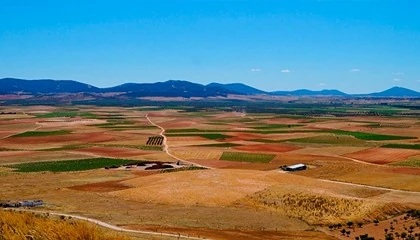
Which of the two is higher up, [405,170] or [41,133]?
[41,133]

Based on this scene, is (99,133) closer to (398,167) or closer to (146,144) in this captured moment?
(146,144)

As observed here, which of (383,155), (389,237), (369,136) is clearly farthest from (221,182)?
(369,136)

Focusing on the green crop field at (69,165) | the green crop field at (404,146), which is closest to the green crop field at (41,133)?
the green crop field at (69,165)

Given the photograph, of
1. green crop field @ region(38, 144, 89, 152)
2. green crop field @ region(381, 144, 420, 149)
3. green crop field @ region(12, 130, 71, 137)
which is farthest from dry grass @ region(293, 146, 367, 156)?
green crop field @ region(12, 130, 71, 137)

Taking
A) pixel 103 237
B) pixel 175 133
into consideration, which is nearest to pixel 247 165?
pixel 175 133

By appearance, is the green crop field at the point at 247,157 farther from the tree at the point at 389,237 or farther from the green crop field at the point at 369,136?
the tree at the point at 389,237

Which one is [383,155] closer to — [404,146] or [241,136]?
[404,146]
